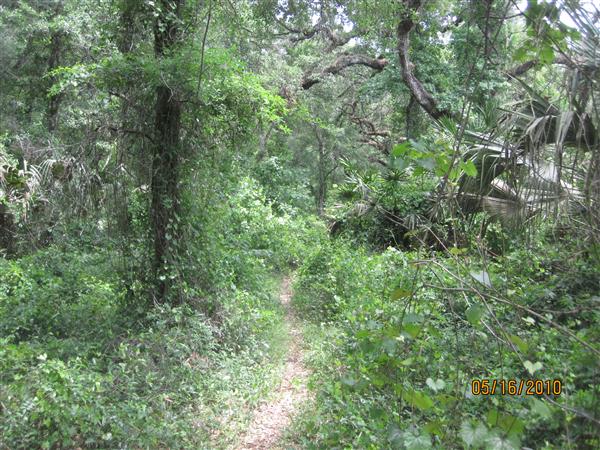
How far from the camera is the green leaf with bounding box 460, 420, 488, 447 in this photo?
2.03m

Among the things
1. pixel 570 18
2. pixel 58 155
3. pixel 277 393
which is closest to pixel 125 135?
pixel 58 155

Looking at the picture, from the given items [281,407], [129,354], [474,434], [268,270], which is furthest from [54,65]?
[474,434]

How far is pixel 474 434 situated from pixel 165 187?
15.7 ft

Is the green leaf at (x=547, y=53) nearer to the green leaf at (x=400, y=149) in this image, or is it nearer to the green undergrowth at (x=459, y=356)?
the green leaf at (x=400, y=149)

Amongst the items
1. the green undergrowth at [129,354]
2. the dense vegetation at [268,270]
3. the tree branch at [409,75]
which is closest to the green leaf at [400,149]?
the dense vegetation at [268,270]

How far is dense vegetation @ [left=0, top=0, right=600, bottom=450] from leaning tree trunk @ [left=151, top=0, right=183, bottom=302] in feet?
0.08

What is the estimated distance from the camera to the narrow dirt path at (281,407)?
462 cm

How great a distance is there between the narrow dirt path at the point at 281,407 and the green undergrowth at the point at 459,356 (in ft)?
0.62

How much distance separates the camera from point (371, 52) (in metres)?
14.2

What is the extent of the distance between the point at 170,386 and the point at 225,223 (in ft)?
10.7

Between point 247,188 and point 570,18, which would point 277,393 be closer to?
point 570,18

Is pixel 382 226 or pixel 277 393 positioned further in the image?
pixel 382 226
